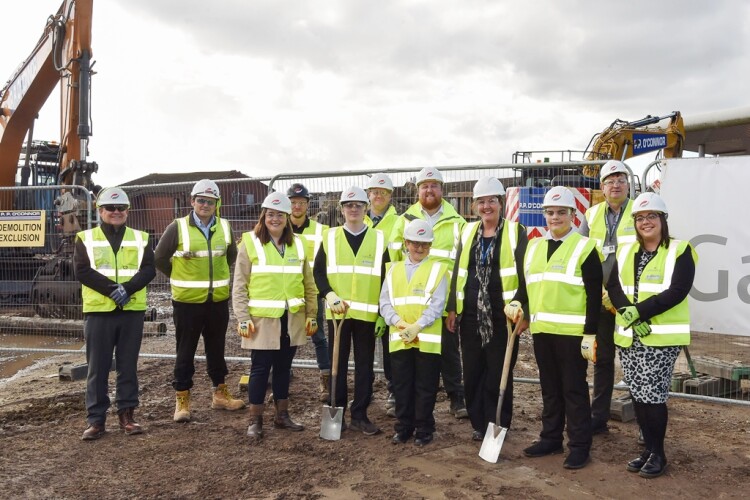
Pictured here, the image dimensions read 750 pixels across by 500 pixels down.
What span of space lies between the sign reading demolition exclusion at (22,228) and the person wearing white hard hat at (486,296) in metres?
6.73

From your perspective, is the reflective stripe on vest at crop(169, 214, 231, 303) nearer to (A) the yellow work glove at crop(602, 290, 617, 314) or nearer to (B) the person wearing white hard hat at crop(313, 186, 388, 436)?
(B) the person wearing white hard hat at crop(313, 186, 388, 436)

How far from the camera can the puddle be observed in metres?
9.41

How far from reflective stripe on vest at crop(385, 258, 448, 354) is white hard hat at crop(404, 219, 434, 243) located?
0.73 feet

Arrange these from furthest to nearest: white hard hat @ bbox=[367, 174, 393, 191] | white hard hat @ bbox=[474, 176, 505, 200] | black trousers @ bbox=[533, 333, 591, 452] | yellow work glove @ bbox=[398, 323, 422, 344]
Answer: white hard hat @ bbox=[367, 174, 393, 191], white hard hat @ bbox=[474, 176, 505, 200], yellow work glove @ bbox=[398, 323, 422, 344], black trousers @ bbox=[533, 333, 591, 452]

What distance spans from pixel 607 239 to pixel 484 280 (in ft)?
4.03

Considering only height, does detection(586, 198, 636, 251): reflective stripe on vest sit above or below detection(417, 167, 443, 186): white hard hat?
below

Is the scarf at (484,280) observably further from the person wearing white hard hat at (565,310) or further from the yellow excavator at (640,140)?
the yellow excavator at (640,140)

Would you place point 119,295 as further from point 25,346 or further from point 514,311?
point 25,346

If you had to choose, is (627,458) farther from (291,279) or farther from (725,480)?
(291,279)

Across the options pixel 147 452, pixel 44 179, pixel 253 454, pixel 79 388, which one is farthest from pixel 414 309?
pixel 44 179

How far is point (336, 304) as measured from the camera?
5602 mm

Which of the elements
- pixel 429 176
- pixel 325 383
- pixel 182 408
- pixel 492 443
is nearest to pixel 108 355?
pixel 182 408

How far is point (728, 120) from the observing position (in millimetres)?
19391

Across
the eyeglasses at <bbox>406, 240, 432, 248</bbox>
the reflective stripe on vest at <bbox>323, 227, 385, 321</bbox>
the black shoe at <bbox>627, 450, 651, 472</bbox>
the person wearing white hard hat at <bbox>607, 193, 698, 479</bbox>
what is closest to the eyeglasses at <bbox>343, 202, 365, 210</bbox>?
the reflective stripe on vest at <bbox>323, 227, 385, 321</bbox>
